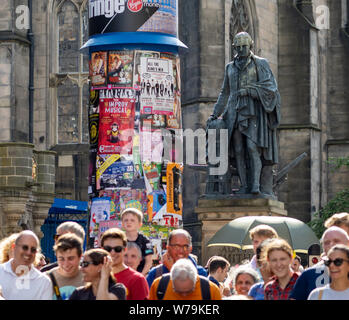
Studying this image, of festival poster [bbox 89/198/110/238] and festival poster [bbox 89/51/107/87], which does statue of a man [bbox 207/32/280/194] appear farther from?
festival poster [bbox 89/198/110/238]

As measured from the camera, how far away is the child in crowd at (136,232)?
10.2 meters

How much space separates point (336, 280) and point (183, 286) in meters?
1.12

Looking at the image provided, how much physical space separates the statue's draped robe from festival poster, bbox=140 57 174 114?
1.86 meters

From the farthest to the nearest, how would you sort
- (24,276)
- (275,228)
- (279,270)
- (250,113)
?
(250,113), (275,228), (279,270), (24,276)

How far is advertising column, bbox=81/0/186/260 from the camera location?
1379 cm

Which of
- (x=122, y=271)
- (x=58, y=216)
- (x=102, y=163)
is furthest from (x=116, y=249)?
(x=58, y=216)

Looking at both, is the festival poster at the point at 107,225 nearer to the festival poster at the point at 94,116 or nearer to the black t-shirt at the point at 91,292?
the festival poster at the point at 94,116

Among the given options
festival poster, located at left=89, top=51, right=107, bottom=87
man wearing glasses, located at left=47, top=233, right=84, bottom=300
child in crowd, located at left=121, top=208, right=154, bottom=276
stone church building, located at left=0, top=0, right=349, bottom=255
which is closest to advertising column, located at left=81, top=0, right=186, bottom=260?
festival poster, located at left=89, top=51, right=107, bottom=87

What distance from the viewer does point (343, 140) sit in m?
34.5

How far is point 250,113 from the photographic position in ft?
51.4

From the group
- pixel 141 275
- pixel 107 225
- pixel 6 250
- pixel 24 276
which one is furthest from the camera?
pixel 107 225

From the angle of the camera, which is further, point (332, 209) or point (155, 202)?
point (332, 209)

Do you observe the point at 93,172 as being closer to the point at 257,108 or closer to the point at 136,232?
the point at 257,108
